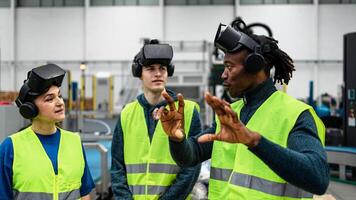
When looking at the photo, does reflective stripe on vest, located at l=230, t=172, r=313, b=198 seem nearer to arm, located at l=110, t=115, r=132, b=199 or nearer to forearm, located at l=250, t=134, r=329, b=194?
forearm, located at l=250, t=134, r=329, b=194

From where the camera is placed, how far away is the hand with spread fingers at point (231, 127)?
1365mm

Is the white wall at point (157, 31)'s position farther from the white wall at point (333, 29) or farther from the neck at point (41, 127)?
the neck at point (41, 127)

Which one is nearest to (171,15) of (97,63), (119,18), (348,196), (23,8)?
(119,18)

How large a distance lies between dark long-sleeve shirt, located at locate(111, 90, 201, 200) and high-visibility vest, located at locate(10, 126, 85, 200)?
33cm

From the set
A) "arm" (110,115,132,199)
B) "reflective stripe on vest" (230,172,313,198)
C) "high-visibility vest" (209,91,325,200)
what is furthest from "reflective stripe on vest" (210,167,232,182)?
"arm" (110,115,132,199)

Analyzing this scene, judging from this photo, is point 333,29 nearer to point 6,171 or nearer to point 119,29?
point 119,29

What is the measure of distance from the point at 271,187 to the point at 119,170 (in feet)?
4.12

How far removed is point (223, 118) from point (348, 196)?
16.9ft

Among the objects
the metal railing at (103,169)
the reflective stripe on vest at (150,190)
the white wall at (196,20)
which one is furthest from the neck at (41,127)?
the white wall at (196,20)

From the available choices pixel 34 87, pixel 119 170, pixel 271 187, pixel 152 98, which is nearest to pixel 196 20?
pixel 152 98

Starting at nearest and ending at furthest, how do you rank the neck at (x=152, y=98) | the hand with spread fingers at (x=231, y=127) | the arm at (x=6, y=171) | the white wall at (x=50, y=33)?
the hand with spread fingers at (x=231, y=127) → the arm at (x=6, y=171) → the neck at (x=152, y=98) → the white wall at (x=50, y=33)

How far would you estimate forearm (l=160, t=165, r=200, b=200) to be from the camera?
251 cm

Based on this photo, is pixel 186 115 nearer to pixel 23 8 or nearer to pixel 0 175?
pixel 0 175

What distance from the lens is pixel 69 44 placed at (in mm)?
19188
